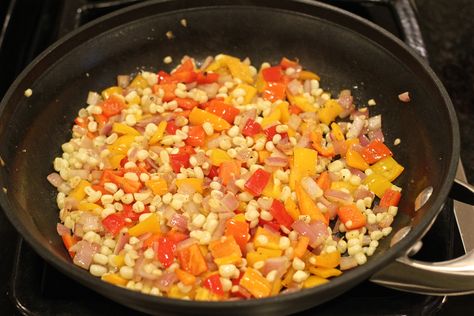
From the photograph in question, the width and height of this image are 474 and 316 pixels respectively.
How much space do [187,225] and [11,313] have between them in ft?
1.45

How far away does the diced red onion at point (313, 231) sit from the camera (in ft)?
4.30

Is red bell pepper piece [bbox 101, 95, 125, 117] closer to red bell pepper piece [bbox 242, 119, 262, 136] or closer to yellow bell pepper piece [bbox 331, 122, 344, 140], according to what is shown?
red bell pepper piece [bbox 242, 119, 262, 136]

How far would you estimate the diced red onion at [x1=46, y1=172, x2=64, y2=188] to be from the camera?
147cm

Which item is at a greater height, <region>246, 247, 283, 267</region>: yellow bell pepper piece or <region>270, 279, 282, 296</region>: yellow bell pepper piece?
<region>246, 247, 283, 267</region>: yellow bell pepper piece

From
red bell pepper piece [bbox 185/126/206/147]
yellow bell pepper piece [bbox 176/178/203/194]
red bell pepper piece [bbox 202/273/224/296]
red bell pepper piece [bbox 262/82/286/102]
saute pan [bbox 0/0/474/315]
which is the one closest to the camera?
saute pan [bbox 0/0/474/315]

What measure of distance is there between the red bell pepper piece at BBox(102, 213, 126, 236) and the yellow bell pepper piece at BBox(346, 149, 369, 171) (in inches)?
22.6

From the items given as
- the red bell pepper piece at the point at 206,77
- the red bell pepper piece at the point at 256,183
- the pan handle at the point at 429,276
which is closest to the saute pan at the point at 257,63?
the pan handle at the point at 429,276

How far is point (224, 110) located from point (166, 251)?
0.47 m

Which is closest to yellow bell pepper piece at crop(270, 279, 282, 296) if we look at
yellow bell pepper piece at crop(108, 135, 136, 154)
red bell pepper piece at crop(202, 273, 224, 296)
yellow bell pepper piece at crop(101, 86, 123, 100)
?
red bell pepper piece at crop(202, 273, 224, 296)

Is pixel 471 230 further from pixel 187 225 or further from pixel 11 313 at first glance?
pixel 11 313

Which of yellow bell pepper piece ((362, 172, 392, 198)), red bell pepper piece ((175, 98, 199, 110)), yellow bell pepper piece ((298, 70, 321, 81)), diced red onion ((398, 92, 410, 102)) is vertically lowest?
yellow bell pepper piece ((362, 172, 392, 198))

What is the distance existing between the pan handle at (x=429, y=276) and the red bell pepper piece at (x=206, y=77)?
2.59 feet

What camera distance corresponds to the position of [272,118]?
1575 millimetres

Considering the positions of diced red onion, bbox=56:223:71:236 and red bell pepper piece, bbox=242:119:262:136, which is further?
red bell pepper piece, bbox=242:119:262:136
